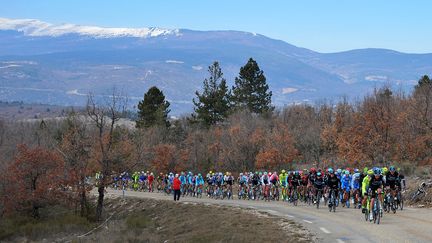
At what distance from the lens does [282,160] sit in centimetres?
6900

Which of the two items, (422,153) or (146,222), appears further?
(422,153)

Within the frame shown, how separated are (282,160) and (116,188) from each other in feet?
59.1

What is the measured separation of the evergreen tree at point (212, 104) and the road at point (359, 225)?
64651 millimetres

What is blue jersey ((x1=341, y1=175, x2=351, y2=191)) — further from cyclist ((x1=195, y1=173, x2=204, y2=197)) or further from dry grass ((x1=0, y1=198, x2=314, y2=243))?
cyclist ((x1=195, y1=173, x2=204, y2=197))

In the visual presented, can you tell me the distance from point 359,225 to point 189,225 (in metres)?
13.1

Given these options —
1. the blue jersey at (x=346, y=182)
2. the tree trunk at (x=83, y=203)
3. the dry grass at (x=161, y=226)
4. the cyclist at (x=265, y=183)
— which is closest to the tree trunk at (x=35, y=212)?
the dry grass at (x=161, y=226)

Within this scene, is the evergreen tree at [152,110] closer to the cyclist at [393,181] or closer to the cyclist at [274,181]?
the cyclist at [274,181]

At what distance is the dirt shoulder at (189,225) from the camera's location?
80.5ft

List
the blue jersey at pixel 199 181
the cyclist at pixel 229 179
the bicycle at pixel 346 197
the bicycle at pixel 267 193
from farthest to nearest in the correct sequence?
the blue jersey at pixel 199 181 < the cyclist at pixel 229 179 < the bicycle at pixel 267 193 < the bicycle at pixel 346 197

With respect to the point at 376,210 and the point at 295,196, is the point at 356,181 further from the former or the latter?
the point at 376,210

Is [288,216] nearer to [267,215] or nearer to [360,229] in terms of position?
[267,215]

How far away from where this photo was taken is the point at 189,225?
35.2 meters

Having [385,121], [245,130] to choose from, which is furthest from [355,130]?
[245,130]

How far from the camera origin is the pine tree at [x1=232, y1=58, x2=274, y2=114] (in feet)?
330
